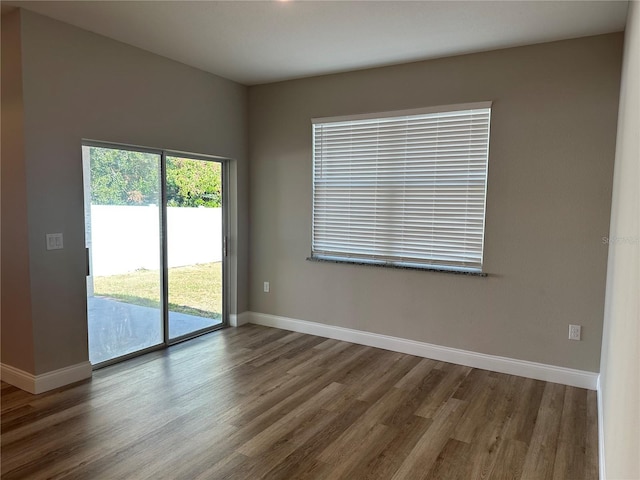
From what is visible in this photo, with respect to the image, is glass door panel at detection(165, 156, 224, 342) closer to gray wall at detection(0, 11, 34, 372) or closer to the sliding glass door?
the sliding glass door

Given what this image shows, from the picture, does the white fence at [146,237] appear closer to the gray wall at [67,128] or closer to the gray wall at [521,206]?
the gray wall at [67,128]

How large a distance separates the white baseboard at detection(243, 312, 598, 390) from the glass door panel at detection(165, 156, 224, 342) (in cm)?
59

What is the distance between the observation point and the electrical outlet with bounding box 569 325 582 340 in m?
3.40

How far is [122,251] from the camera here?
12.4 feet

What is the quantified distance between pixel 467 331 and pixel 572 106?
2.07 metres

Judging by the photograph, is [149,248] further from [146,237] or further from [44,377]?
[44,377]

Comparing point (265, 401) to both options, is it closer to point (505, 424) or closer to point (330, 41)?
point (505, 424)

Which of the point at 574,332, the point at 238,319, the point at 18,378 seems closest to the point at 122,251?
the point at 18,378

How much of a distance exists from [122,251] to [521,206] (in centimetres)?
351

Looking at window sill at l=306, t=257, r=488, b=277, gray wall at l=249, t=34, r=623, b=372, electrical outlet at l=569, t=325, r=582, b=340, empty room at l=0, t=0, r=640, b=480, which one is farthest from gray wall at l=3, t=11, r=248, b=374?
electrical outlet at l=569, t=325, r=582, b=340

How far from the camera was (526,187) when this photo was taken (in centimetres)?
353

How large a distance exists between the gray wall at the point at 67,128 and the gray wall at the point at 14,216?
0.06 meters

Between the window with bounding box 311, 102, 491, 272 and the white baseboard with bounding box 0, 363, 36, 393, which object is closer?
the white baseboard with bounding box 0, 363, 36, 393

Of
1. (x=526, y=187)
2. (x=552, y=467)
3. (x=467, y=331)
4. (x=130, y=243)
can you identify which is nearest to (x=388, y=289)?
(x=467, y=331)
